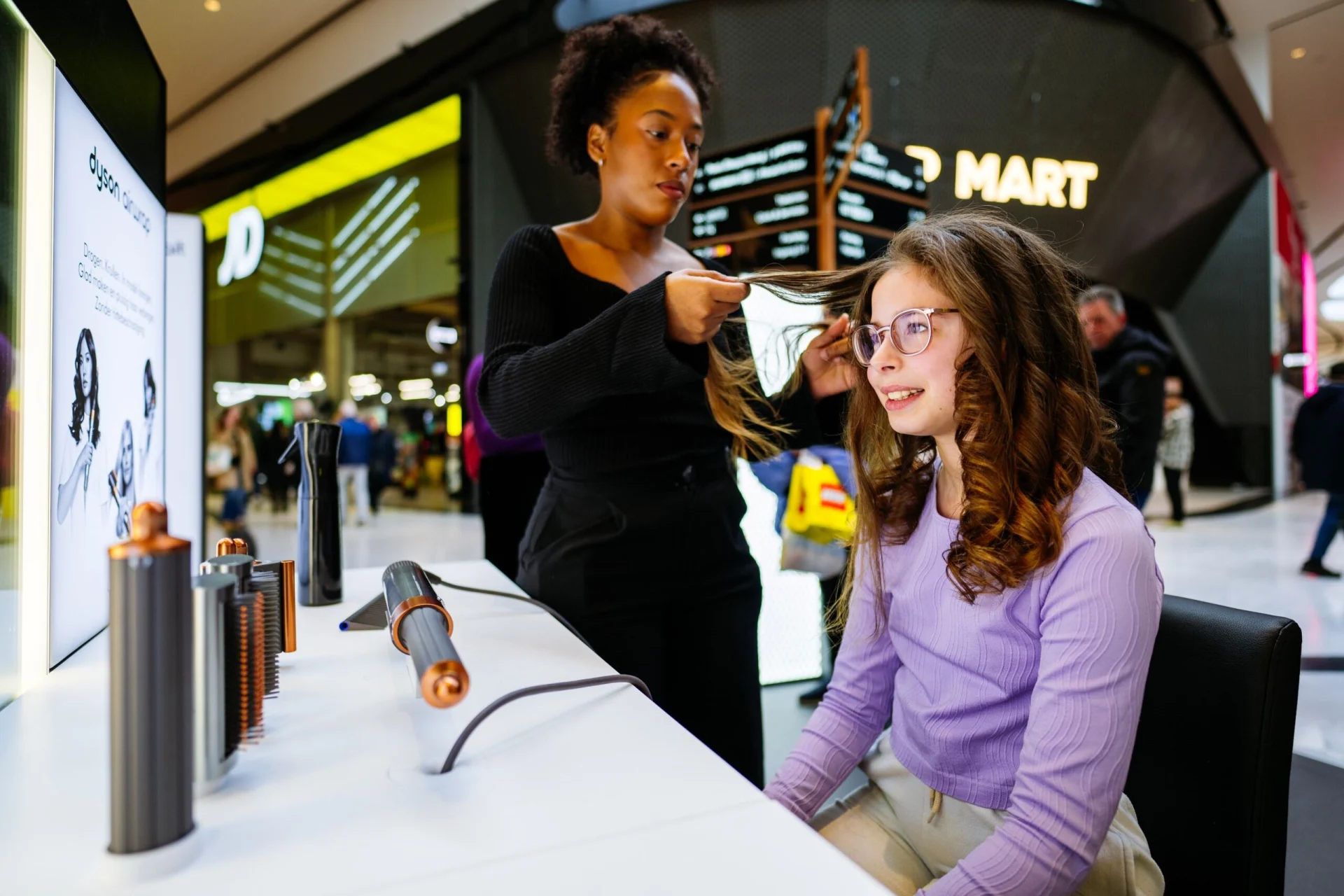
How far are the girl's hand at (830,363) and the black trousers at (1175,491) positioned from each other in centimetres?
734

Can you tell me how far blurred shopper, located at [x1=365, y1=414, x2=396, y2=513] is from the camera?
9359mm

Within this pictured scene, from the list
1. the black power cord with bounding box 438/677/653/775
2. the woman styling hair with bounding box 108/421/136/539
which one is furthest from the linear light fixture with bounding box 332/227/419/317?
the black power cord with bounding box 438/677/653/775

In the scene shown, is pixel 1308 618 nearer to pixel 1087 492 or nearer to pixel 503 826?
pixel 1087 492

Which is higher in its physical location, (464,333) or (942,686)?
(464,333)

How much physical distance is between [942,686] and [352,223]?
986 cm

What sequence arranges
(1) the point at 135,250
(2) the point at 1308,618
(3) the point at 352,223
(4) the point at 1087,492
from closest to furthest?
(4) the point at 1087,492, (1) the point at 135,250, (2) the point at 1308,618, (3) the point at 352,223

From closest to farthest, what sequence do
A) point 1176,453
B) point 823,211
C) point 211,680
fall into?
point 211,680 < point 823,211 < point 1176,453

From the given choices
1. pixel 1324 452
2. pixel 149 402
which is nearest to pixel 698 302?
pixel 149 402

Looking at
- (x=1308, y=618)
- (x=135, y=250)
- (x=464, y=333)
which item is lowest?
(x=1308, y=618)

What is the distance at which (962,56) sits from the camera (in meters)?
6.25

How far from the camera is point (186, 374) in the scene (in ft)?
6.46

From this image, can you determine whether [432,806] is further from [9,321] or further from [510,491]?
[510,491]

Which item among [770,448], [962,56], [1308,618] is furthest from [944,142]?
[770,448]

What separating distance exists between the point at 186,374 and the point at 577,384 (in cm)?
150
